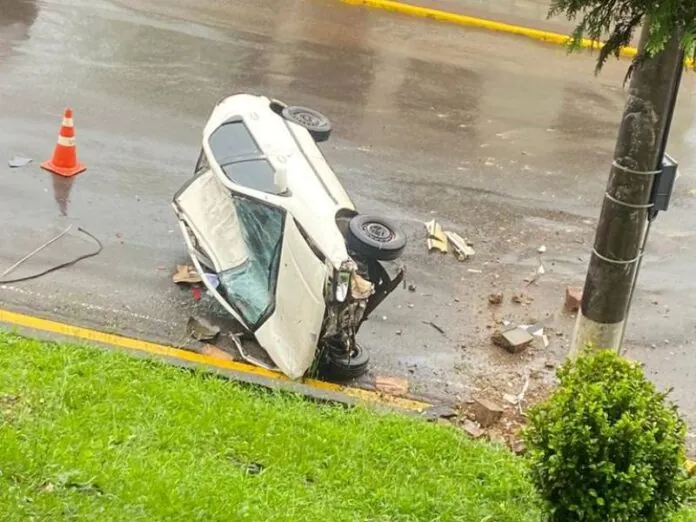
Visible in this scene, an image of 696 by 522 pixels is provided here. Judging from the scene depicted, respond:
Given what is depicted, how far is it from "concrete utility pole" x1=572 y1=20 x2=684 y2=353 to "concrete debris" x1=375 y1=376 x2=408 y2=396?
57.5 inches

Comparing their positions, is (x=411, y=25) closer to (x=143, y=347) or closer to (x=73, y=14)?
(x=73, y=14)

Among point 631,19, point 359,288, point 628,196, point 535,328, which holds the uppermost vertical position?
point 631,19

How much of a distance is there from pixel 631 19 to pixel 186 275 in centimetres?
453

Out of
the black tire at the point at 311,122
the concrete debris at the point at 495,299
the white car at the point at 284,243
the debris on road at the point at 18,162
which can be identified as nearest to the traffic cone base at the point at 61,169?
the debris on road at the point at 18,162

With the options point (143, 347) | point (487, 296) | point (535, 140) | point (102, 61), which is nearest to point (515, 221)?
point (487, 296)

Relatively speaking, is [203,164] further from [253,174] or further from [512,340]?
[512,340]

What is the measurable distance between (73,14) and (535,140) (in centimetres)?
672

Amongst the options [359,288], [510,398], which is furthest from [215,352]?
[510,398]

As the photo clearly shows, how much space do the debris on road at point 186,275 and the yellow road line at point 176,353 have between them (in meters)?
0.94

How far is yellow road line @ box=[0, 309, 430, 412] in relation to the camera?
7227 millimetres

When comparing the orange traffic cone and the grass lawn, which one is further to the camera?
the orange traffic cone

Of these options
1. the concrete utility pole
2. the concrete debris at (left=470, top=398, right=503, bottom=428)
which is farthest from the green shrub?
the concrete debris at (left=470, top=398, right=503, bottom=428)

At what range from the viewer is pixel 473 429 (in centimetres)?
688

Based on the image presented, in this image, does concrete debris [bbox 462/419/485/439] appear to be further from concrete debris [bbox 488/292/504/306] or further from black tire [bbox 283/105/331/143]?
black tire [bbox 283/105/331/143]
